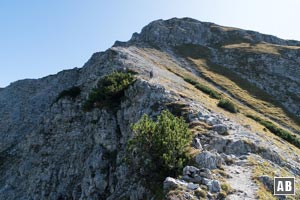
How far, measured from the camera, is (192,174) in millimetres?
27375

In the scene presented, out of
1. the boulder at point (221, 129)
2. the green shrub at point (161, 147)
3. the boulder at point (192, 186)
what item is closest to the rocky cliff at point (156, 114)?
the boulder at point (192, 186)

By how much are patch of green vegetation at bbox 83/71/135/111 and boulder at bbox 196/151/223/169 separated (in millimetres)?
25632

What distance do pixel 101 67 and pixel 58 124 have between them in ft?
61.0

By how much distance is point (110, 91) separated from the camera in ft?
181

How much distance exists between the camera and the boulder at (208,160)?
95.0 ft

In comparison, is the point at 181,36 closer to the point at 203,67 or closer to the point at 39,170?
the point at 203,67

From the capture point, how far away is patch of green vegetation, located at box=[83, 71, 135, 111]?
2133 inches

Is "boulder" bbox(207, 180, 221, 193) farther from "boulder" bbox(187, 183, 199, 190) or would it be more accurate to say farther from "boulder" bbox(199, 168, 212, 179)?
"boulder" bbox(199, 168, 212, 179)

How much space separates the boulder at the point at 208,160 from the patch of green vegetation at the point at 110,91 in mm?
25632

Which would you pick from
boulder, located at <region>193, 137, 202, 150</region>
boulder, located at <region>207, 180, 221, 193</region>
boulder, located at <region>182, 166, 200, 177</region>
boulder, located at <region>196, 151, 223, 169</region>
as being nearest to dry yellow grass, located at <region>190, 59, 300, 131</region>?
boulder, located at <region>193, 137, 202, 150</region>

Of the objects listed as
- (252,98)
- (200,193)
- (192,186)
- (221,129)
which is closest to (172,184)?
(192,186)

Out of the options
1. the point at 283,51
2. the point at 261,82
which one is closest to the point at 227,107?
the point at 261,82

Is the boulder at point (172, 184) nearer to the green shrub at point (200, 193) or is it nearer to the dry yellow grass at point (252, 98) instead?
the green shrub at point (200, 193)

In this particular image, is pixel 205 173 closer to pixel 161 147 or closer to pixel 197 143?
pixel 161 147
